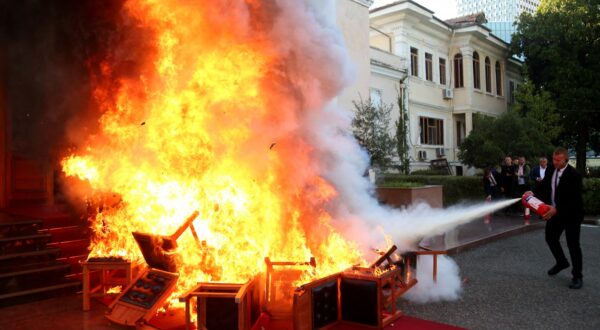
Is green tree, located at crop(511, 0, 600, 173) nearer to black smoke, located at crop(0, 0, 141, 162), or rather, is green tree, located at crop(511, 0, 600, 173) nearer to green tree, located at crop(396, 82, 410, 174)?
green tree, located at crop(396, 82, 410, 174)

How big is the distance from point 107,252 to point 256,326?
A: 8.45 feet

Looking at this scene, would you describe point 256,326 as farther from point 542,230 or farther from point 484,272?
point 542,230

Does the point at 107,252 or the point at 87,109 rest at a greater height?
the point at 87,109

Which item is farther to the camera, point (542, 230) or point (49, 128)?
point (542, 230)

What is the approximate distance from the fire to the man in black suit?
10.3 feet

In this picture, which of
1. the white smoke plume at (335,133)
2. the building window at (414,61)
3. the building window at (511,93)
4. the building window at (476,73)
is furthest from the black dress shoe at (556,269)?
the building window at (511,93)

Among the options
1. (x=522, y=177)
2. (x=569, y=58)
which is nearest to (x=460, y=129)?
(x=569, y=58)

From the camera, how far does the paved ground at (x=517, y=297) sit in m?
4.74

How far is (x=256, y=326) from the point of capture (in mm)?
4332

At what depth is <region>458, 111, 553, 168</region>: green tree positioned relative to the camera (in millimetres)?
18094

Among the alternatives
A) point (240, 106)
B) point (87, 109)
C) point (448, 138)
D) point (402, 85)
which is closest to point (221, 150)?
point (240, 106)

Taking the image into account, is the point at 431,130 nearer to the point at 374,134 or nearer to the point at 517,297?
the point at 374,134

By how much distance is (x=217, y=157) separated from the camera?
5.59 m

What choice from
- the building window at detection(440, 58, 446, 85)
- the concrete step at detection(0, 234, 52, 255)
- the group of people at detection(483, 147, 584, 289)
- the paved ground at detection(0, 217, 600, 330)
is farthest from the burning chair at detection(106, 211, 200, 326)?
the building window at detection(440, 58, 446, 85)
